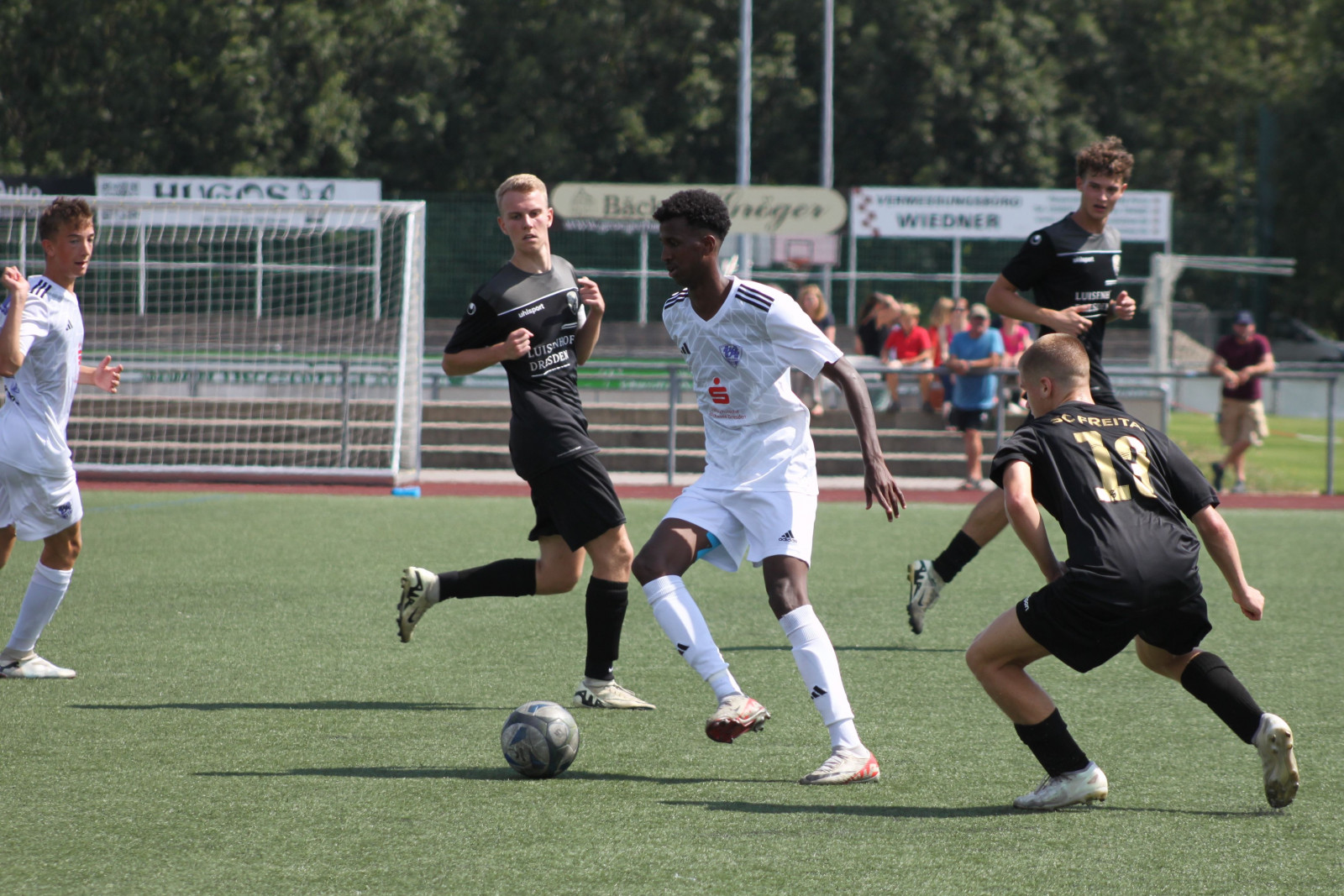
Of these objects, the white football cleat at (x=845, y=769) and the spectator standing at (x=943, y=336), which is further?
the spectator standing at (x=943, y=336)

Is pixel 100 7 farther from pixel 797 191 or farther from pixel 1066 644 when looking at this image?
pixel 1066 644

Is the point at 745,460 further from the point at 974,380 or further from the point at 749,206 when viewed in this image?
the point at 749,206

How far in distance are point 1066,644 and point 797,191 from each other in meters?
19.0

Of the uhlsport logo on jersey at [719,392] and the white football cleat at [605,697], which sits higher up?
the uhlsport logo on jersey at [719,392]

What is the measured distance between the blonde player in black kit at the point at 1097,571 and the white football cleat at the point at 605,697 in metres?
1.72

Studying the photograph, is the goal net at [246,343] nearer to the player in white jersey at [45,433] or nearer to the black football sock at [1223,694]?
the player in white jersey at [45,433]

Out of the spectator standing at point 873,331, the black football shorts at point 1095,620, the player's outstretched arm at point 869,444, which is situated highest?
the spectator standing at point 873,331

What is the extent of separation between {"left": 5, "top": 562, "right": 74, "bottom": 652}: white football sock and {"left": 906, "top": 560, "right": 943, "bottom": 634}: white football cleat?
12.1 feet

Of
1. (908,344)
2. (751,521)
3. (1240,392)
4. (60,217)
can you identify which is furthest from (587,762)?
(908,344)

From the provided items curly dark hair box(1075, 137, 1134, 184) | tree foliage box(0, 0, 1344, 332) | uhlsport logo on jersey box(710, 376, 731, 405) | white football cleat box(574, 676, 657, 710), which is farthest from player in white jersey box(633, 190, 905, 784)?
tree foliage box(0, 0, 1344, 332)

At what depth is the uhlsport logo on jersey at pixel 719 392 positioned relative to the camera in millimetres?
4816

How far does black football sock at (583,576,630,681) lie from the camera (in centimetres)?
571

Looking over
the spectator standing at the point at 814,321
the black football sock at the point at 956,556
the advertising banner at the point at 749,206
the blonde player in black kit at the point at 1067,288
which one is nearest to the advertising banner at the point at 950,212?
the advertising banner at the point at 749,206

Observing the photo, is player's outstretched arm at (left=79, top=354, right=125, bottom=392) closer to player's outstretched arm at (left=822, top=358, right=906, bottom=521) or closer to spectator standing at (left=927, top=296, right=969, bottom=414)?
player's outstretched arm at (left=822, top=358, right=906, bottom=521)
